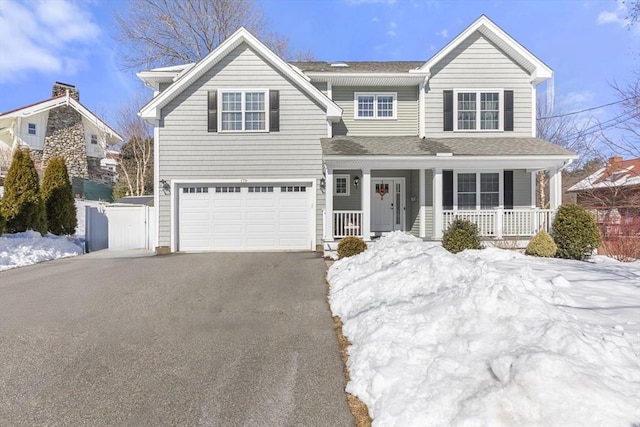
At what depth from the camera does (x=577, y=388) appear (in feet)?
8.34

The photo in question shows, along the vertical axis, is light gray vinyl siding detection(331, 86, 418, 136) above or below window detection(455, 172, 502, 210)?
above

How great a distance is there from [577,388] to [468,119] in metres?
11.9

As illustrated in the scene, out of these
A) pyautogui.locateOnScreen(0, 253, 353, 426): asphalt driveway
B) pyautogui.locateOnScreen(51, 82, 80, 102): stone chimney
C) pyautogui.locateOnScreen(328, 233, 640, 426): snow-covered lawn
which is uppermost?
pyautogui.locateOnScreen(51, 82, 80, 102): stone chimney

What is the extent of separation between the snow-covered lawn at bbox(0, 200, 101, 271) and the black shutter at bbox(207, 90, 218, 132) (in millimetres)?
6513

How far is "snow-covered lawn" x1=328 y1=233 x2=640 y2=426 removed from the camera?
99.7 inches

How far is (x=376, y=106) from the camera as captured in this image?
43.7 ft

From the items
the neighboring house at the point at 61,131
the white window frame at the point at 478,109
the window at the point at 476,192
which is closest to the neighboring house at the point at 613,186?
the window at the point at 476,192

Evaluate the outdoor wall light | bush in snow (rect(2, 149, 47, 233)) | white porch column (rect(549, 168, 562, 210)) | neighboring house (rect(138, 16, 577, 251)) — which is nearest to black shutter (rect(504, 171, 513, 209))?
neighboring house (rect(138, 16, 577, 251))

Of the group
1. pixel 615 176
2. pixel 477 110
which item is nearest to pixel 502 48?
pixel 477 110

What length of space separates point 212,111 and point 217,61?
171 centimetres

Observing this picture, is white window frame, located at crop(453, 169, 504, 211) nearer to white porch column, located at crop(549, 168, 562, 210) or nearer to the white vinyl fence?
white porch column, located at crop(549, 168, 562, 210)

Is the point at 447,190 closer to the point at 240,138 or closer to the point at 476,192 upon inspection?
the point at 476,192

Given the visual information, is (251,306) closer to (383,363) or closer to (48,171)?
(383,363)

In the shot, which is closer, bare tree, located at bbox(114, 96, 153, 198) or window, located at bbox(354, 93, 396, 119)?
window, located at bbox(354, 93, 396, 119)
